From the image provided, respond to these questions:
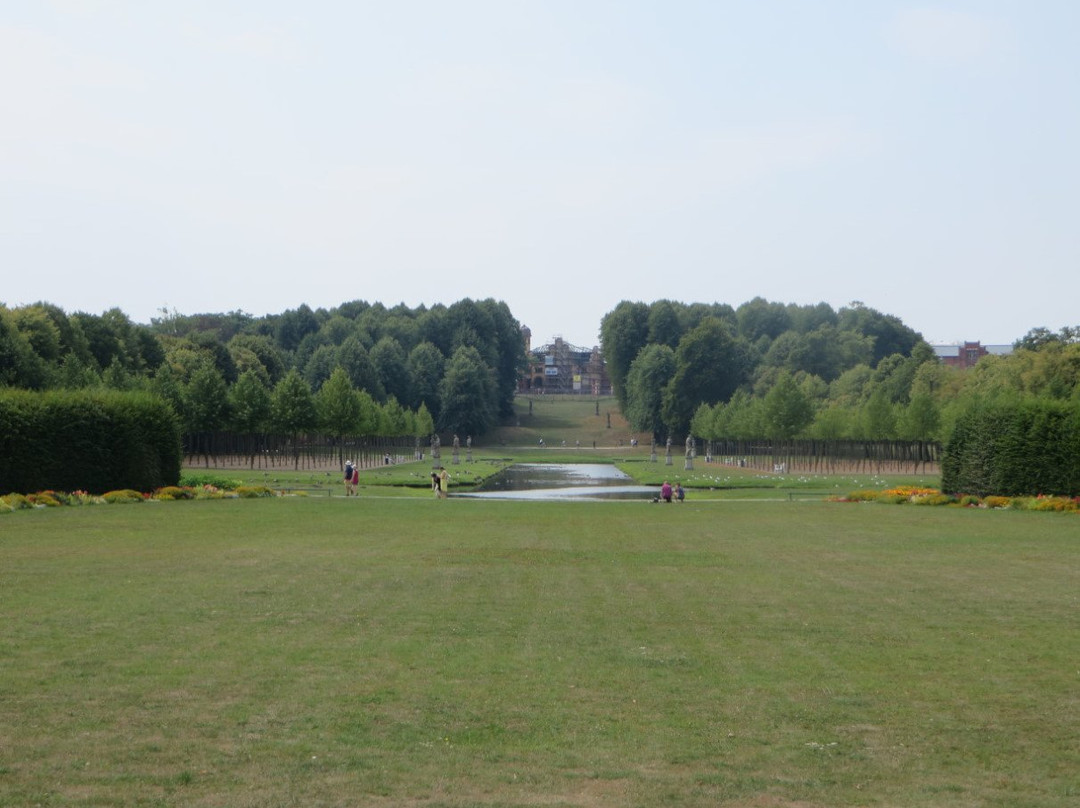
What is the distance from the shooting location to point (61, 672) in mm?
11977

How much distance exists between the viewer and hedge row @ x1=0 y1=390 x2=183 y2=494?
40.0 meters

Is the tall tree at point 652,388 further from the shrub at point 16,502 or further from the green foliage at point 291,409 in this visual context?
the shrub at point 16,502

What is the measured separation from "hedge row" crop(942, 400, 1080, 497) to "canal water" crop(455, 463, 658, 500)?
1556cm

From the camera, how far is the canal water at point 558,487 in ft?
183

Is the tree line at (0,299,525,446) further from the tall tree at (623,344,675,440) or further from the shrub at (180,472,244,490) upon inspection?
the tall tree at (623,344,675,440)

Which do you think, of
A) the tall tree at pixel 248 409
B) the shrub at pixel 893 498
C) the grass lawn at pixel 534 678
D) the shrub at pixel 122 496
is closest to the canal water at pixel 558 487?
the shrub at pixel 893 498

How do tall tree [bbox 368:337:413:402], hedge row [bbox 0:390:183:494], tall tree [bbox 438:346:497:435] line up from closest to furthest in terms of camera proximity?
hedge row [bbox 0:390:183:494], tall tree [bbox 368:337:413:402], tall tree [bbox 438:346:497:435]

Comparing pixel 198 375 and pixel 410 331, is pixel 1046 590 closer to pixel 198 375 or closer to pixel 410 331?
pixel 198 375

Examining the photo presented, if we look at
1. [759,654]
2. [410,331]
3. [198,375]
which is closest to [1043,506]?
[759,654]

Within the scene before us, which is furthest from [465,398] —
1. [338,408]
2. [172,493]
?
[172,493]

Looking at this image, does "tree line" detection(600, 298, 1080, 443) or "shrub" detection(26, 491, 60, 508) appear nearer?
"shrub" detection(26, 491, 60, 508)

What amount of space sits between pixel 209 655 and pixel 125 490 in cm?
3050

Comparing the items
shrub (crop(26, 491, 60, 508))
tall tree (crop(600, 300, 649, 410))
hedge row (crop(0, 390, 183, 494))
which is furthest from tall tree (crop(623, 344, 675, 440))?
shrub (crop(26, 491, 60, 508))

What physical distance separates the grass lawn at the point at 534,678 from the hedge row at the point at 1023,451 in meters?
19.1
